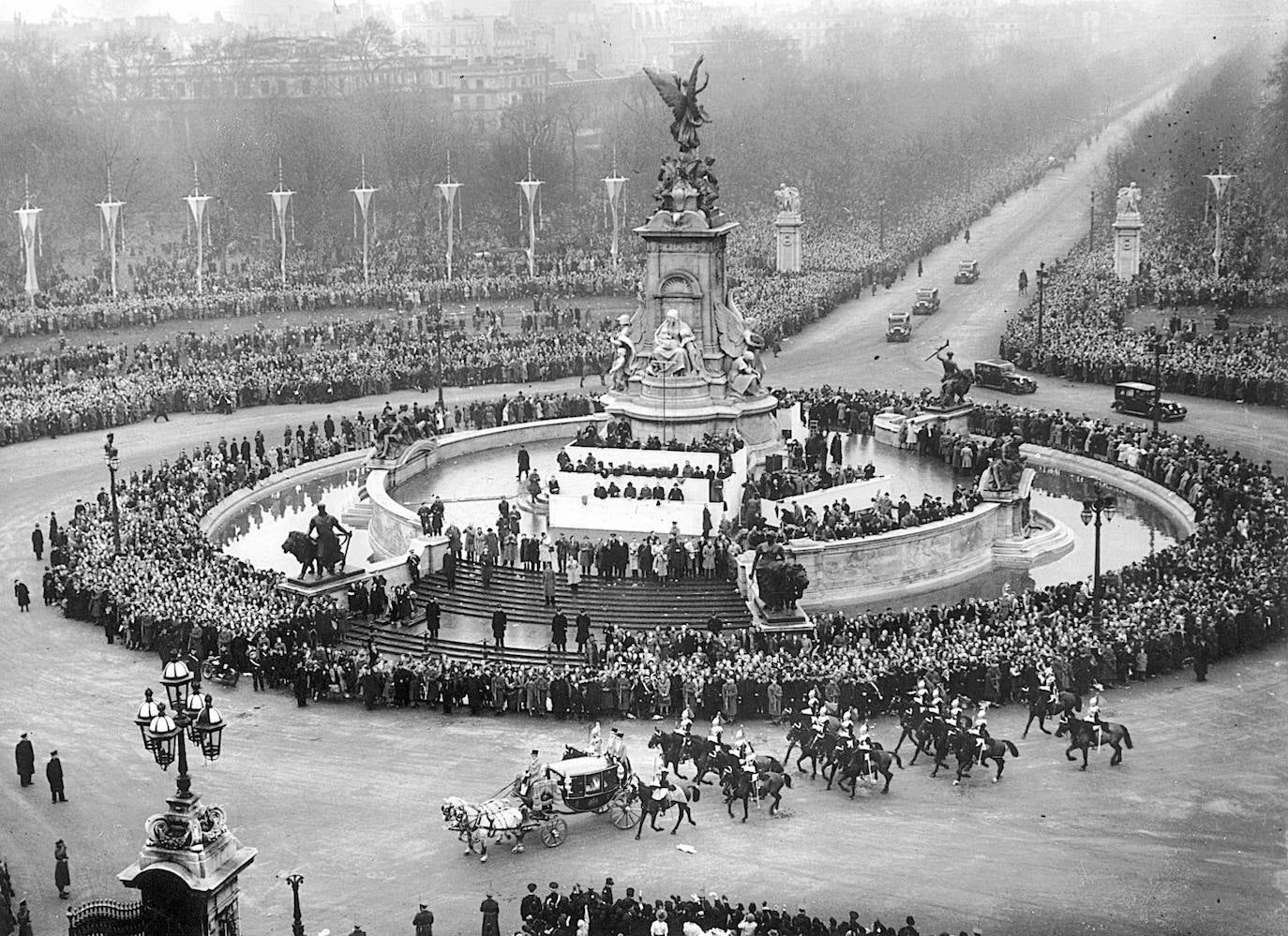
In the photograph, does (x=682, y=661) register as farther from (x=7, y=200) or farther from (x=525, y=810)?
(x=7, y=200)

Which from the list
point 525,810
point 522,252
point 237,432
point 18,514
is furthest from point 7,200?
point 525,810

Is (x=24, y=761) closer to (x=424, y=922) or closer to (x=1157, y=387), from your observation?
(x=424, y=922)

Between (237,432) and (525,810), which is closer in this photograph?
(525,810)

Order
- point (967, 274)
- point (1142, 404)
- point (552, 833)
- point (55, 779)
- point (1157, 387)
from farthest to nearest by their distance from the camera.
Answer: point (967, 274)
point (1142, 404)
point (1157, 387)
point (55, 779)
point (552, 833)

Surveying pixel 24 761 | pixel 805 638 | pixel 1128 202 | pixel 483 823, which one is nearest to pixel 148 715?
pixel 483 823

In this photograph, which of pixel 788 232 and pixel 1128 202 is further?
pixel 788 232

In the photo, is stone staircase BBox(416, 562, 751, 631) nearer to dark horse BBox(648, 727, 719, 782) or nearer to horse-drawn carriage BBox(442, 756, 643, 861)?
dark horse BBox(648, 727, 719, 782)

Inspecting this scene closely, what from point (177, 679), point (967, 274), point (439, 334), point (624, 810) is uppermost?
point (967, 274)
